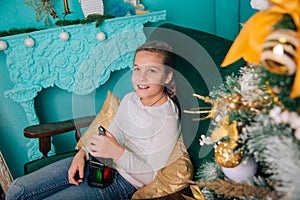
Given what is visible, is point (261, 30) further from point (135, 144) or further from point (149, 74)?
point (135, 144)

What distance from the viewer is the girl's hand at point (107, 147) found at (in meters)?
1.23

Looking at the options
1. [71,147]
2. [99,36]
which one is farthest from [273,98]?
[71,147]

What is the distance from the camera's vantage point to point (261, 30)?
532mm

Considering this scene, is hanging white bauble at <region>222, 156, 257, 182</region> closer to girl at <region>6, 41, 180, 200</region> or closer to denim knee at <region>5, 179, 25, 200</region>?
girl at <region>6, 41, 180, 200</region>

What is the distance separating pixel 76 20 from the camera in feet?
6.41

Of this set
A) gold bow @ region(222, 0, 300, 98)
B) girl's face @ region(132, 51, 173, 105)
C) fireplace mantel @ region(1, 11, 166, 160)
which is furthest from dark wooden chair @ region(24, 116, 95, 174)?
gold bow @ region(222, 0, 300, 98)

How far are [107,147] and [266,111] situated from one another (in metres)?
0.74

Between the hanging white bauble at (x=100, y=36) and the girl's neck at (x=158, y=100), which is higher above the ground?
the hanging white bauble at (x=100, y=36)

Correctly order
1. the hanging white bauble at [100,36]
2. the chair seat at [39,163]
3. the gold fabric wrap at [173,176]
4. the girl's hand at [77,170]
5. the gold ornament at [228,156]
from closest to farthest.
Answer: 1. the gold ornament at [228,156]
2. the gold fabric wrap at [173,176]
3. the girl's hand at [77,170]
4. the chair seat at [39,163]
5. the hanging white bauble at [100,36]

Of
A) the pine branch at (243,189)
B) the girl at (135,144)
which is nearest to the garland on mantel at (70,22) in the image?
the girl at (135,144)

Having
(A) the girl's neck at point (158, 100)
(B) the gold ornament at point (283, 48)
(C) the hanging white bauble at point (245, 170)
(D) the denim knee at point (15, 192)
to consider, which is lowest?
(D) the denim knee at point (15, 192)

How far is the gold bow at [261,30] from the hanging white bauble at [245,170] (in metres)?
0.22

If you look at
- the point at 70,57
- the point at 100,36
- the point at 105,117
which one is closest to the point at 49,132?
the point at 105,117

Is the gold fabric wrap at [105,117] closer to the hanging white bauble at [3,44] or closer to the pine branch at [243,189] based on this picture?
the hanging white bauble at [3,44]
